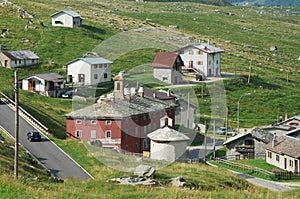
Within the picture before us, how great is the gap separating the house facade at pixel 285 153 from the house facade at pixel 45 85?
28960 millimetres

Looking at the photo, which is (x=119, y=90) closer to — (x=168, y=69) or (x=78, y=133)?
(x=78, y=133)

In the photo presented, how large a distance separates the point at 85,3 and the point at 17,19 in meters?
57.9

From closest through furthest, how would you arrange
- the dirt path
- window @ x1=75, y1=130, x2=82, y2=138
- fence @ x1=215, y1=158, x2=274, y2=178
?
the dirt path, fence @ x1=215, y1=158, x2=274, y2=178, window @ x1=75, y1=130, x2=82, y2=138

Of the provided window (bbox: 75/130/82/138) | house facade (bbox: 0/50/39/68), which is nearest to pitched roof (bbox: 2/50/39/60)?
house facade (bbox: 0/50/39/68)

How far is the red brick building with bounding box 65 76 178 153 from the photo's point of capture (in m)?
53.0

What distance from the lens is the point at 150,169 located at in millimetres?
38562

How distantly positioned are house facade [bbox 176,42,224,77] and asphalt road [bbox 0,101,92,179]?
4564cm

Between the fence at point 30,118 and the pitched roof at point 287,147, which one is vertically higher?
the fence at point 30,118

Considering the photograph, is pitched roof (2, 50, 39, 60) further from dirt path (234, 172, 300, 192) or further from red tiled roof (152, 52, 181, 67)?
dirt path (234, 172, 300, 192)

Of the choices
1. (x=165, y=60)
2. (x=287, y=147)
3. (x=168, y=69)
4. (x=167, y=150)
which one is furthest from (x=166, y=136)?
(x=165, y=60)

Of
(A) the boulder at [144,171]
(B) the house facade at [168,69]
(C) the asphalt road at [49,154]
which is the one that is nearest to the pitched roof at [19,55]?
(B) the house facade at [168,69]

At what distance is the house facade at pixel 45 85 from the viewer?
7394cm

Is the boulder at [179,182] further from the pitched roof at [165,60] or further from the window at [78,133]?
the pitched roof at [165,60]

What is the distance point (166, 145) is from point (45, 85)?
92.1ft
